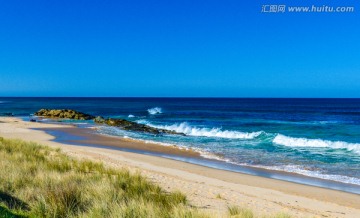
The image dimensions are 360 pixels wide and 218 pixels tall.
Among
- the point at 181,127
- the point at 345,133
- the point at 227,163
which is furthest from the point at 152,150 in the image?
the point at 345,133

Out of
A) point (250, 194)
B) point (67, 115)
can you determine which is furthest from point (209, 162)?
point (67, 115)

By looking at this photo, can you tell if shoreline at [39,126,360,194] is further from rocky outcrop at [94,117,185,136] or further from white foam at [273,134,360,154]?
white foam at [273,134,360,154]

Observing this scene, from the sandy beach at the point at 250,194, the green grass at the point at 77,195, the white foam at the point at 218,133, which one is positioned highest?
the green grass at the point at 77,195

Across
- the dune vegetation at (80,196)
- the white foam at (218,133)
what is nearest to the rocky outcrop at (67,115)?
the white foam at (218,133)

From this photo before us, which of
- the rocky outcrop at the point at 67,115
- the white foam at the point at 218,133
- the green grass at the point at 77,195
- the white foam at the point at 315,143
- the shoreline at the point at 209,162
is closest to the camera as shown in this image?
the green grass at the point at 77,195

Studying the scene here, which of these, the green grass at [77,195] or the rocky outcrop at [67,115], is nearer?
the green grass at [77,195]

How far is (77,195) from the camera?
7430 millimetres

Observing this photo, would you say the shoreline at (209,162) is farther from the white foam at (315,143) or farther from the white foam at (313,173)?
the white foam at (315,143)

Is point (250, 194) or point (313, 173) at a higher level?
point (250, 194)

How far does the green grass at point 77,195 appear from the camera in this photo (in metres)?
6.50

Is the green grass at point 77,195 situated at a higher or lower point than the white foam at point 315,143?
higher

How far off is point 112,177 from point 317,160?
1198 cm

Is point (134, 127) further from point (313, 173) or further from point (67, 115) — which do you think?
point (313, 173)

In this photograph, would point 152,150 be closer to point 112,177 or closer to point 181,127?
point 112,177
